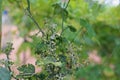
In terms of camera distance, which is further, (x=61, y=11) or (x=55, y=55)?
(x=61, y=11)

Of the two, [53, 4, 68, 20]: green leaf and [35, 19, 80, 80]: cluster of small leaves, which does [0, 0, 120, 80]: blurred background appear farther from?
[35, 19, 80, 80]: cluster of small leaves

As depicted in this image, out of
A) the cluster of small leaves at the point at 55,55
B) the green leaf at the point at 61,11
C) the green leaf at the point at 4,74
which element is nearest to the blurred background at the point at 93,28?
the green leaf at the point at 61,11

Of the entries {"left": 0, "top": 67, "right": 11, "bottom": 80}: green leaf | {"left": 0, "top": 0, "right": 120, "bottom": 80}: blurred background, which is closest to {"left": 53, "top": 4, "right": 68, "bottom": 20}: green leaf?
{"left": 0, "top": 67, "right": 11, "bottom": 80}: green leaf

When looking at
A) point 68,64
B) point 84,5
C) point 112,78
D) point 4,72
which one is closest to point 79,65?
point 68,64

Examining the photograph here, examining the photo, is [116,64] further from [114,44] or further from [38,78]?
[38,78]

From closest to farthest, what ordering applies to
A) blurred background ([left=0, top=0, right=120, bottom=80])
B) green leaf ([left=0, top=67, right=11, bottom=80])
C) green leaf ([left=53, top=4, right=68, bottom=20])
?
1. green leaf ([left=0, top=67, right=11, bottom=80])
2. green leaf ([left=53, top=4, right=68, bottom=20])
3. blurred background ([left=0, top=0, right=120, bottom=80])

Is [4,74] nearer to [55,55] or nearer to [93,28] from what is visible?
[55,55]

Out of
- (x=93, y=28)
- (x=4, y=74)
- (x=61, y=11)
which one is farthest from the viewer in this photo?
(x=93, y=28)

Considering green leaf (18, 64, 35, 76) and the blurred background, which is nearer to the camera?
green leaf (18, 64, 35, 76)

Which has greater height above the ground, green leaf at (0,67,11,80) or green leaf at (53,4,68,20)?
green leaf at (53,4,68,20)

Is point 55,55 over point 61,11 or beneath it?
beneath

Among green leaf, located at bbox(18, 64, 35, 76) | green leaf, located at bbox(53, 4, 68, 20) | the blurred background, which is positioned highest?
the blurred background

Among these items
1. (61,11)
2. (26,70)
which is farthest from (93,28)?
(26,70)

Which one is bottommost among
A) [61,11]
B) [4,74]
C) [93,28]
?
[4,74]
